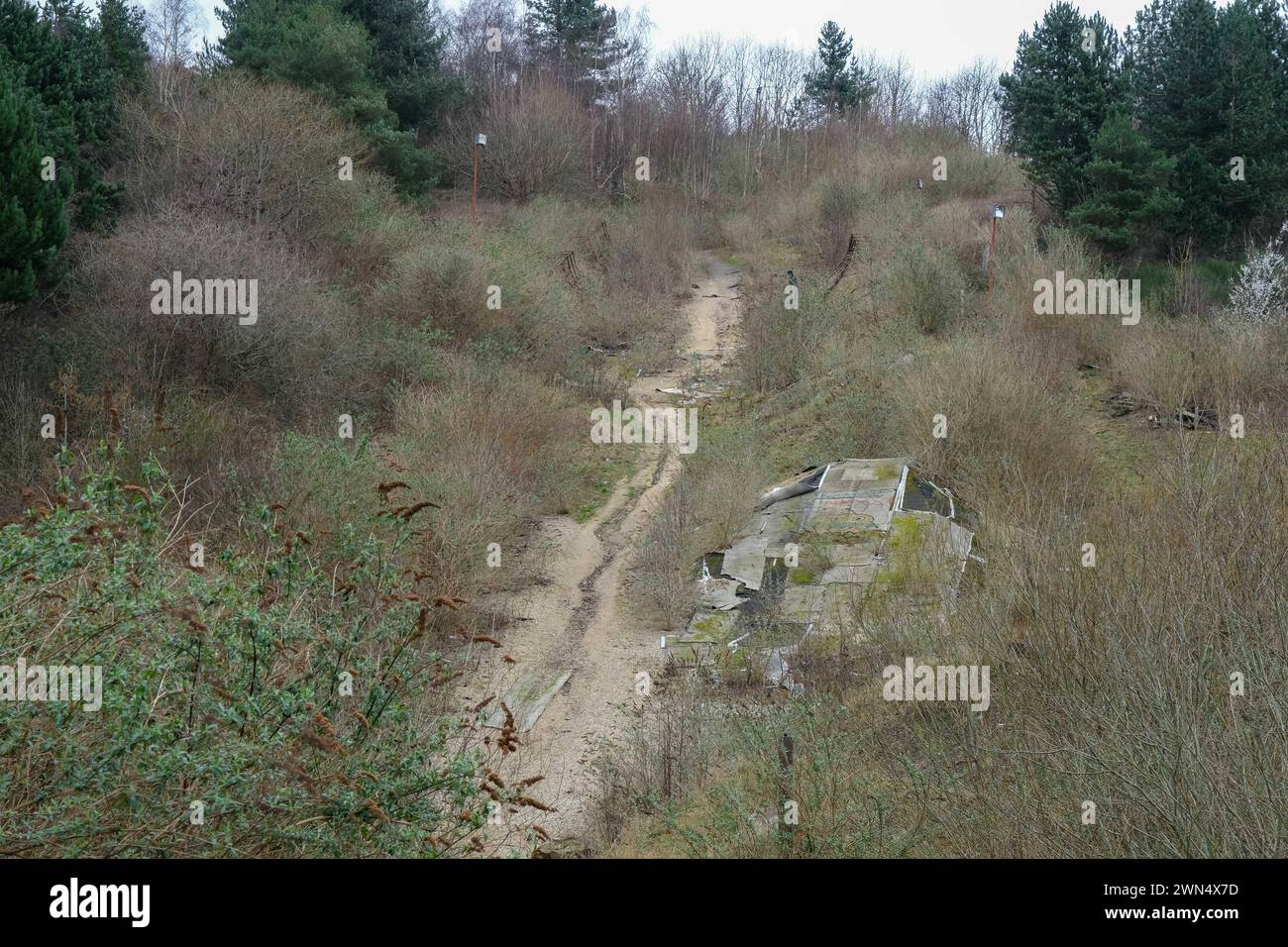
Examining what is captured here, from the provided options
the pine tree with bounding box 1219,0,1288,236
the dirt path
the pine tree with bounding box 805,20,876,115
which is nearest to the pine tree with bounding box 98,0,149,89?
the dirt path

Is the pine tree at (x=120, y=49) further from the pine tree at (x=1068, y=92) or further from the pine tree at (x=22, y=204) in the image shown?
the pine tree at (x=1068, y=92)

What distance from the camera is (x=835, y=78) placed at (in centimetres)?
4434

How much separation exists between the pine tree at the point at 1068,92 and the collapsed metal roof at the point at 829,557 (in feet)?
37.2

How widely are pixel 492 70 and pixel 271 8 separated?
49.3ft

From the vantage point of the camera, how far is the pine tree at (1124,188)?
17828mm

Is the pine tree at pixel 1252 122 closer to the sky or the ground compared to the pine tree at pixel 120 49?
closer to the ground

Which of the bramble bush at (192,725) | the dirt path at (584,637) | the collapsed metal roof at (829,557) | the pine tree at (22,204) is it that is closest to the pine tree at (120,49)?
the pine tree at (22,204)

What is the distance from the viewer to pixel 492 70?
38.1 m

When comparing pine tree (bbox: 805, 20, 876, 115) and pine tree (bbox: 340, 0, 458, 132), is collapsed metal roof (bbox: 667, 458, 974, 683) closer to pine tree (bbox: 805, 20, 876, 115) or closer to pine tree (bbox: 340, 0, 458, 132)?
pine tree (bbox: 340, 0, 458, 132)

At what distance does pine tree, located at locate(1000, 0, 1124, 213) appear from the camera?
1961 cm

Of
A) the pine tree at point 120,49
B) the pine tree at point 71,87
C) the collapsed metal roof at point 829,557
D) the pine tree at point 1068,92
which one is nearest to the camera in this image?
the collapsed metal roof at point 829,557

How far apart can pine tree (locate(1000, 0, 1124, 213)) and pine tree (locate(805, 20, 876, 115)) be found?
79.3 ft

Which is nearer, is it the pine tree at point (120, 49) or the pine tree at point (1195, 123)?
the pine tree at point (1195, 123)

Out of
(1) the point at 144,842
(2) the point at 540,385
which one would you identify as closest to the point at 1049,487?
(2) the point at 540,385
